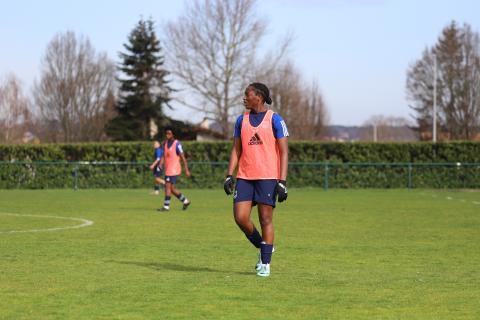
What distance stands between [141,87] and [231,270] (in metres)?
59.6

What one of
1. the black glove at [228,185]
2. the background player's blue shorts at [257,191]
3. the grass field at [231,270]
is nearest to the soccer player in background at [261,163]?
the background player's blue shorts at [257,191]

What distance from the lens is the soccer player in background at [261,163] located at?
10156 mm

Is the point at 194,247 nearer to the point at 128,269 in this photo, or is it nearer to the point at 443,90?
the point at 128,269

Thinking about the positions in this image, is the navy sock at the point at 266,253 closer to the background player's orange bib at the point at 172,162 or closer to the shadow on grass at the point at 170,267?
the shadow on grass at the point at 170,267

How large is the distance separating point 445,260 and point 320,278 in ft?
9.25

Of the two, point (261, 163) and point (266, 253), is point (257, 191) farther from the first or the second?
point (266, 253)

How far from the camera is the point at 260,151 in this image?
1020 cm

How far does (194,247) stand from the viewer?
13523 mm

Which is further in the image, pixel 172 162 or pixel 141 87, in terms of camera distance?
pixel 141 87

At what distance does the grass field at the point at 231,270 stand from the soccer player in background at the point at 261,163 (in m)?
0.70

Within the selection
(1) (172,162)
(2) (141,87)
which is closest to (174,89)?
(2) (141,87)

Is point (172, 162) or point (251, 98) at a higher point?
point (251, 98)

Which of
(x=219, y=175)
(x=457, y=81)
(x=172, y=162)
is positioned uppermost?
(x=457, y=81)

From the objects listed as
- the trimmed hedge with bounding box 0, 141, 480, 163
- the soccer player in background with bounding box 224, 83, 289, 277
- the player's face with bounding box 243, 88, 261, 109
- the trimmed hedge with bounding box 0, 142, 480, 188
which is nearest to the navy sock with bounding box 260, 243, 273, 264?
the soccer player in background with bounding box 224, 83, 289, 277
